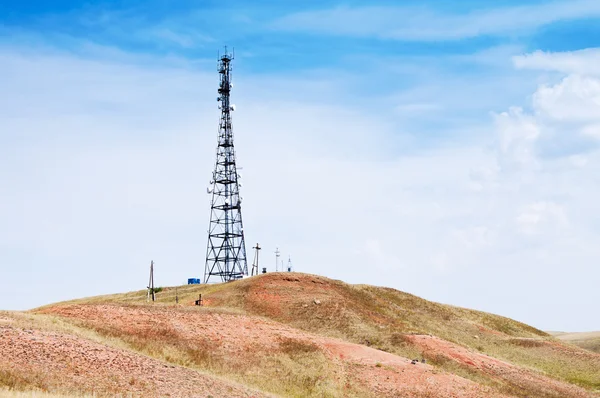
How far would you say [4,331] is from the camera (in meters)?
27.7

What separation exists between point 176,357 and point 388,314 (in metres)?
29.6

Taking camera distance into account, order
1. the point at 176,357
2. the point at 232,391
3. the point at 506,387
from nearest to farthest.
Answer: the point at 232,391 → the point at 176,357 → the point at 506,387

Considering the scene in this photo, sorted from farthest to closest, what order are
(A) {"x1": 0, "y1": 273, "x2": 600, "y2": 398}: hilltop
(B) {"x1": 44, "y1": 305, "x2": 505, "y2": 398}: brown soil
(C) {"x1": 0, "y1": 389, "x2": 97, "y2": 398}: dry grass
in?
1. (B) {"x1": 44, "y1": 305, "x2": 505, "y2": 398}: brown soil
2. (A) {"x1": 0, "y1": 273, "x2": 600, "y2": 398}: hilltop
3. (C) {"x1": 0, "y1": 389, "x2": 97, "y2": 398}: dry grass

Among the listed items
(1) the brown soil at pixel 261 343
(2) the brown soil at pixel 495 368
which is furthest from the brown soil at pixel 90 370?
(2) the brown soil at pixel 495 368

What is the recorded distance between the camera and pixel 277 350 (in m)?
38.7

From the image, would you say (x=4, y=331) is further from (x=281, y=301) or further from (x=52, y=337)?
(x=281, y=301)

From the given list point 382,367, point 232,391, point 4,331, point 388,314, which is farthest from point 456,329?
point 4,331

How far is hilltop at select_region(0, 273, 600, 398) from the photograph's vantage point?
25859 millimetres

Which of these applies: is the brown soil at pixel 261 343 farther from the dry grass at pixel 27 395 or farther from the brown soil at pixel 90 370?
the dry grass at pixel 27 395

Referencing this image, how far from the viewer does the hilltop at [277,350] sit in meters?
25.9

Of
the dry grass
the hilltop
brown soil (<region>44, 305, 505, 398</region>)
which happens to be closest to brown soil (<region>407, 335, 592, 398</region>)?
the hilltop

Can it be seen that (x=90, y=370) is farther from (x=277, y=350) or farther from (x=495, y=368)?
(x=495, y=368)

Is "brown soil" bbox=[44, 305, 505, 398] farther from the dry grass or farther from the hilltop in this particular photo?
the dry grass

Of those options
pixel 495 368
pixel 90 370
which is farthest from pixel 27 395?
pixel 495 368
